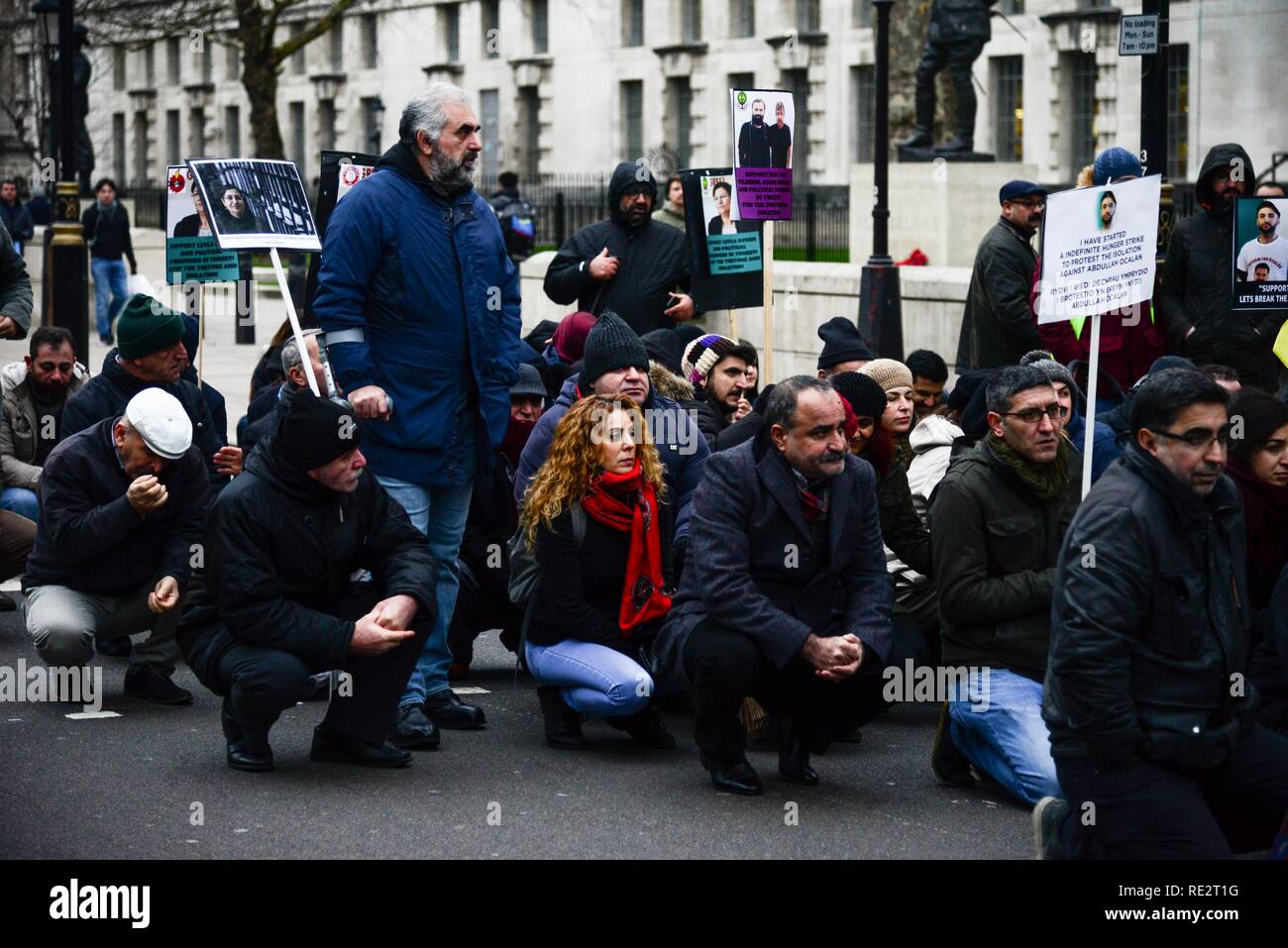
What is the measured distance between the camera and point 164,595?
725 cm

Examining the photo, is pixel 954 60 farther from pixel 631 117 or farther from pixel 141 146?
pixel 141 146

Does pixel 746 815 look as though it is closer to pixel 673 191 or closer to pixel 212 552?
pixel 212 552

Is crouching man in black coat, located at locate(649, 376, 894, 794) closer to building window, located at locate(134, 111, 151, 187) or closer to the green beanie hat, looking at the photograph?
the green beanie hat

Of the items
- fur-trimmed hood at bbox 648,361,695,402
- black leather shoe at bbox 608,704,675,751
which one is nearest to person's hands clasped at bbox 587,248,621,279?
fur-trimmed hood at bbox 648,361,695,402

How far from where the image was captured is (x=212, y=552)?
639 cm

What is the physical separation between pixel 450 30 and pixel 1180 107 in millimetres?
24232

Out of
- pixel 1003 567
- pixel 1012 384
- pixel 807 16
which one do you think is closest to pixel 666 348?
pixel 1012 384

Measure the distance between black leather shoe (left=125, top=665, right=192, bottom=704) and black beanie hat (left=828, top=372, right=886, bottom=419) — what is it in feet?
8.72

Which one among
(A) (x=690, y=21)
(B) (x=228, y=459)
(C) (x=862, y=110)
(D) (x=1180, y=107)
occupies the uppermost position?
(A) (x=690, y=21)

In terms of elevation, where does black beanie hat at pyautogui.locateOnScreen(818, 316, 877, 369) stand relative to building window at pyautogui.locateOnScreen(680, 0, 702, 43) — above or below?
below

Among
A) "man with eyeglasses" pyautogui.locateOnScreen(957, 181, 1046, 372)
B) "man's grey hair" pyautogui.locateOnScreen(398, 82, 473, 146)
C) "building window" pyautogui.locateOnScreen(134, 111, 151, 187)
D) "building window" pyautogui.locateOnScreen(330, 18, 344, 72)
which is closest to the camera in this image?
"man's grey hair" pyautogui.locateOnScreen(398, 82, 473, 146)

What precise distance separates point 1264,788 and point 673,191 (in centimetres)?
826

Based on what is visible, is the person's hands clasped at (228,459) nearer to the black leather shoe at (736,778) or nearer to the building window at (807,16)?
the black leather shoe at (736,778)

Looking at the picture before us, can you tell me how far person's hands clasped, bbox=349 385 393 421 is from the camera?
21.7ft
